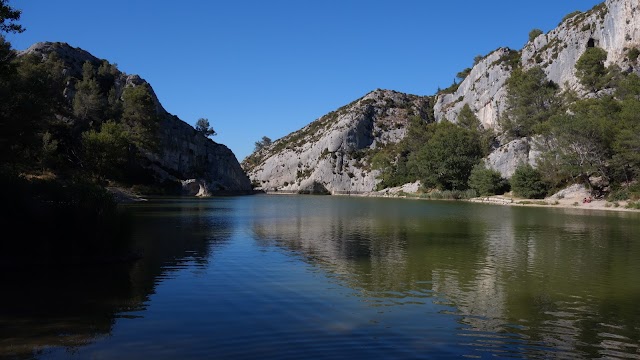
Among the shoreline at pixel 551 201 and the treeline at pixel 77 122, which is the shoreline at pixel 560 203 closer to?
the shoreline at pixel 551 201

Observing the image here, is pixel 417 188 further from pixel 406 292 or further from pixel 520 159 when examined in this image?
pixel 406 292

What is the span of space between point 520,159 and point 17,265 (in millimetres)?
95618

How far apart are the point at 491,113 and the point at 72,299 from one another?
131649 mm

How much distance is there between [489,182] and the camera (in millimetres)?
93688

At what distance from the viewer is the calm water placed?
1011 cm

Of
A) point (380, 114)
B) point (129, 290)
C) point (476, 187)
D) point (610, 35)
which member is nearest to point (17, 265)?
point (129, 290)

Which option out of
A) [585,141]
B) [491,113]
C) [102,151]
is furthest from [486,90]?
[102,151]

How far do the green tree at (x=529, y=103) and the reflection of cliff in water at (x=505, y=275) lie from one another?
252 ft

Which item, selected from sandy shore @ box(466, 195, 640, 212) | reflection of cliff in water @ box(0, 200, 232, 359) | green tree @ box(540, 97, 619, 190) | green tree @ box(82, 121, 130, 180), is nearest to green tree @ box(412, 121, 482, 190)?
sandy shore @ box(466, 195, 640, 212)

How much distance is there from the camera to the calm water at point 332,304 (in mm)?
10109

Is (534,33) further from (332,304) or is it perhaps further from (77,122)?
(332,304)

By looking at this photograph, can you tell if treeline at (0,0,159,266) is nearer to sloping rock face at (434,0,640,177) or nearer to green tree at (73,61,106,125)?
green tree at (73,61,106,125)

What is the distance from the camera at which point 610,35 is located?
102188 millimetres

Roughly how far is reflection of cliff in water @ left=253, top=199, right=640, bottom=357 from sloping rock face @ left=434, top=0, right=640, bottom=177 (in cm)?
7097
